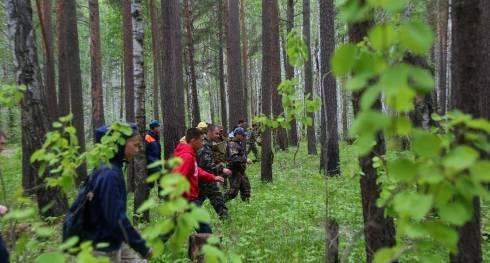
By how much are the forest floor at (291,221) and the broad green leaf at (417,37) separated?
2.26m

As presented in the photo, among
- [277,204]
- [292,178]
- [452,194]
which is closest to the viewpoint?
[452,194]

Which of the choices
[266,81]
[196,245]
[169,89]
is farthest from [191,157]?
[266,81]

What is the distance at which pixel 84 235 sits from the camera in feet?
11.4

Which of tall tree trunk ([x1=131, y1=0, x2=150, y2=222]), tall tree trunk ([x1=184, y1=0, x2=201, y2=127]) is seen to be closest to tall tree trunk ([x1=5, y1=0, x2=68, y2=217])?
tall tree trunk ([x1=131, y1=0, x2=150, y2=222])

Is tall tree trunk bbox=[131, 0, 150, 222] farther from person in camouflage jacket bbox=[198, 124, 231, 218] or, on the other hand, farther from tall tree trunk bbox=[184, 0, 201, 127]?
tall tree trunk bbox=[184, 0, 201, 127]

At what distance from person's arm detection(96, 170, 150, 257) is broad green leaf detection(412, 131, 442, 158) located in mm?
2376

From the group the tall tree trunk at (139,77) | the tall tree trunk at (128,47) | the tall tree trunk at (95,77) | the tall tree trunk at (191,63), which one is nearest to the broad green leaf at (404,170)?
the tall tree trunk at (139,77)

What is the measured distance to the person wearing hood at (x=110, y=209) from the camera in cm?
336

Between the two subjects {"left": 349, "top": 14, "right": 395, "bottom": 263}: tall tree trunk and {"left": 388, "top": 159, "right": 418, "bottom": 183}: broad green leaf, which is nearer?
{"left": 388, "top": 159, "right": 418, "bottom": 183}: broad green leaf

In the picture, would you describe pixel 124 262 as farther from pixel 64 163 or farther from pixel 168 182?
pixel 168 182

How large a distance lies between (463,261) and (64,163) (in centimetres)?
324

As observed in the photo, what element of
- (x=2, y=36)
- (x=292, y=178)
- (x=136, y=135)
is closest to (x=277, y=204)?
(x=292, y=178)

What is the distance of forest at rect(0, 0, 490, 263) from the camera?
160 cm

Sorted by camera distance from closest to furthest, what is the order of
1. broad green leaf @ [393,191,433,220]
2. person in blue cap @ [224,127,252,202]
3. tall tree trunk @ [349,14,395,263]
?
broad green leaf @ [393,191,433,220] → tall tree trunk @ [349,14,395,263] → person in blue cap @ [224,127,252,202]
